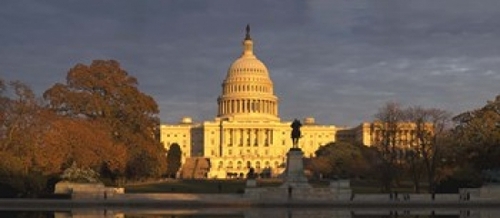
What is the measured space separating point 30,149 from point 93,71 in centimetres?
1454

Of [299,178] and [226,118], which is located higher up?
[226,118]

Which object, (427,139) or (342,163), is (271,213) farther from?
(342,163)

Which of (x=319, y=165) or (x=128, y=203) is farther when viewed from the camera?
(x=319, y=165)

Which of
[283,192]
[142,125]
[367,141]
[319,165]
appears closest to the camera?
[283,192]

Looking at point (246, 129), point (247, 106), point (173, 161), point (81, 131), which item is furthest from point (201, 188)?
point (247, 106)

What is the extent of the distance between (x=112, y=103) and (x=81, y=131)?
991 centimetres

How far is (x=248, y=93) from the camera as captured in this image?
172 meters

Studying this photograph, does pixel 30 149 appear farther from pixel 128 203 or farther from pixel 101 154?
pixel 128 203

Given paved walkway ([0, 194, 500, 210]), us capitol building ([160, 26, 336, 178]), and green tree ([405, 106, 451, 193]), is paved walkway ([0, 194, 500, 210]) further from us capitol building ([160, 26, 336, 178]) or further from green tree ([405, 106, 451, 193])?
us capitol building ([160, 26, 336, 178])

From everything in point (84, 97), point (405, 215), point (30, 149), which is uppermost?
point (84, 97)

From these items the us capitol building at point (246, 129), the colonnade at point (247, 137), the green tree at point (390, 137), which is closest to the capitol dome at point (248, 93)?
the us capitol building at point (246, 129)

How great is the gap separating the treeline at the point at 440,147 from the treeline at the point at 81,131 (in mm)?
18170

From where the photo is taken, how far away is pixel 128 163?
6128 cm

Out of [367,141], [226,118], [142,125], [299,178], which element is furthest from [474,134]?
[226,118]
